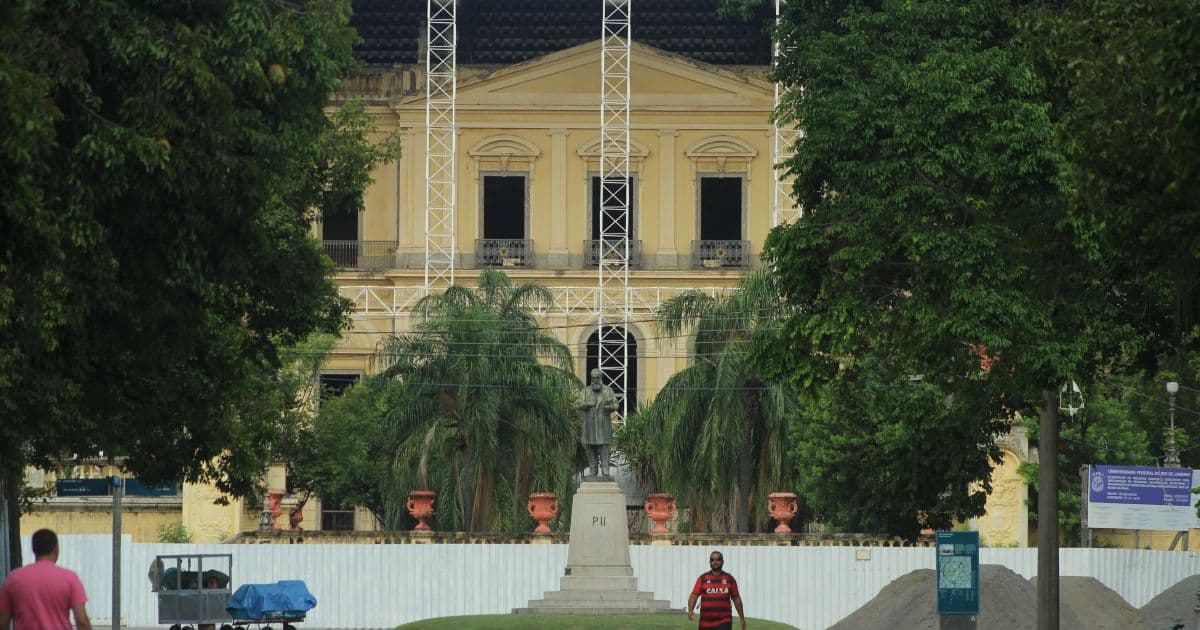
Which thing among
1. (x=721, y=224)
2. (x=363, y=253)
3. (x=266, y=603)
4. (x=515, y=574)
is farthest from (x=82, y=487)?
(x=721, y=224)

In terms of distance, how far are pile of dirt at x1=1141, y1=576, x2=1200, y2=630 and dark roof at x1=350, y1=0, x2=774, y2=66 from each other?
81.6 feet

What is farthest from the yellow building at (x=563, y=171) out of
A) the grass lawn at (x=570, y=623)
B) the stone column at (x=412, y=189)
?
the grass lawn at (x=570, y=623)

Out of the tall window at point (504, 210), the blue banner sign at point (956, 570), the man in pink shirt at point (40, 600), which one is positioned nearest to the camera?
the man in pink shirt at point (40, 600)

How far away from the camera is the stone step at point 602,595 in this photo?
2848 centimetres

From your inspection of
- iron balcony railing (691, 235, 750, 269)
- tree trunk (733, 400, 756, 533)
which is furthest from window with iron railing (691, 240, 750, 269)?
tree trunk (733, 400, 756, 533)

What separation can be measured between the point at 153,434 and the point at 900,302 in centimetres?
823

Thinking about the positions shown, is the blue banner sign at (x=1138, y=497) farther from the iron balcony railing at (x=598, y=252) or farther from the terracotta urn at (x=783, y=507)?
the iron balcony railing at (x=598, y=252)

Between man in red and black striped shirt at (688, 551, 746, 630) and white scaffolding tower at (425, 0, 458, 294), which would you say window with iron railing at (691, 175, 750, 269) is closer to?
white scaffolding tower at (425, 0, 458, 294)

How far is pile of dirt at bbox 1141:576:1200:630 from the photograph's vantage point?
27281 mm

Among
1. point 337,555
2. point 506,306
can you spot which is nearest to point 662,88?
point 506,306

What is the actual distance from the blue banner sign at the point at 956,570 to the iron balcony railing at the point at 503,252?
26.4 m

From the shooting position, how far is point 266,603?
25500 millimetres

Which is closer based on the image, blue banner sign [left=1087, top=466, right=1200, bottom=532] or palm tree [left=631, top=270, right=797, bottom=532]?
blue banner sign [left=1087, top=466, right=1200, bottom=532]

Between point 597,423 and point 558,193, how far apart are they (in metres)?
20.7
